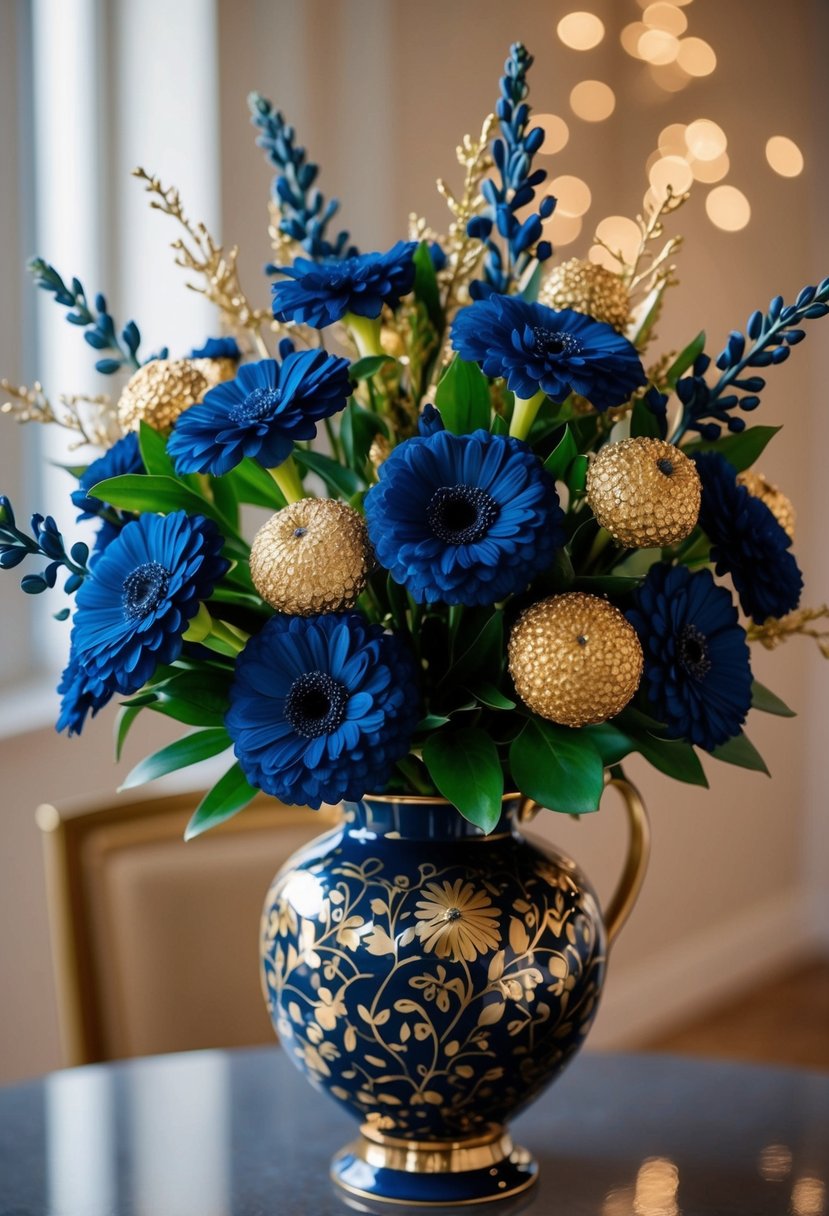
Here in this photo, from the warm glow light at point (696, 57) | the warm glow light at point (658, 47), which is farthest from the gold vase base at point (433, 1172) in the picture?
the warm glow light at point (696, 57)

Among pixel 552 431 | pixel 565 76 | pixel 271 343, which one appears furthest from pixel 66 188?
pixel 552 431

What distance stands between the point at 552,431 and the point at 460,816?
239 mm

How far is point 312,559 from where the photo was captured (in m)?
0.76

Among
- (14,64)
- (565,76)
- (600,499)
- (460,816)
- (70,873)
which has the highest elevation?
(565,76)

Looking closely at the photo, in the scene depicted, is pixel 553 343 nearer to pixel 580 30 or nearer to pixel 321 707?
pixel 321 707

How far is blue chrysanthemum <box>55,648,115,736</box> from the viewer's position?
2.47 ft

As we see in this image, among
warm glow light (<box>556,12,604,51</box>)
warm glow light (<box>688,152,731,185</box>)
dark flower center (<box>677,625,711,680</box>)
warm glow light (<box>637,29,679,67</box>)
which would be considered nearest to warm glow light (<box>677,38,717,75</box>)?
warm glow light (<box>637,29,679,67</box>)

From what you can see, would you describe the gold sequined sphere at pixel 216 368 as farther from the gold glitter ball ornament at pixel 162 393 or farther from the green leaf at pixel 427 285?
the green leaf at pixel 427 285

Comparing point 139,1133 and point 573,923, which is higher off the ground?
point 573,923

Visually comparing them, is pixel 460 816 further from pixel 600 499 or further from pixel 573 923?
pixel 600 499

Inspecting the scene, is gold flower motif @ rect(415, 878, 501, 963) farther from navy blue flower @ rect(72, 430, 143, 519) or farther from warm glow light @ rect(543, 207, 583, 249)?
warm glow light @ rect(543, 207, 583, 249)

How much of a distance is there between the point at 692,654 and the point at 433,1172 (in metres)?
0.37

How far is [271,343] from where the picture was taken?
2.26 metres

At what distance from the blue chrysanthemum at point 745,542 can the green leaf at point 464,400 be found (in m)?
0.14
